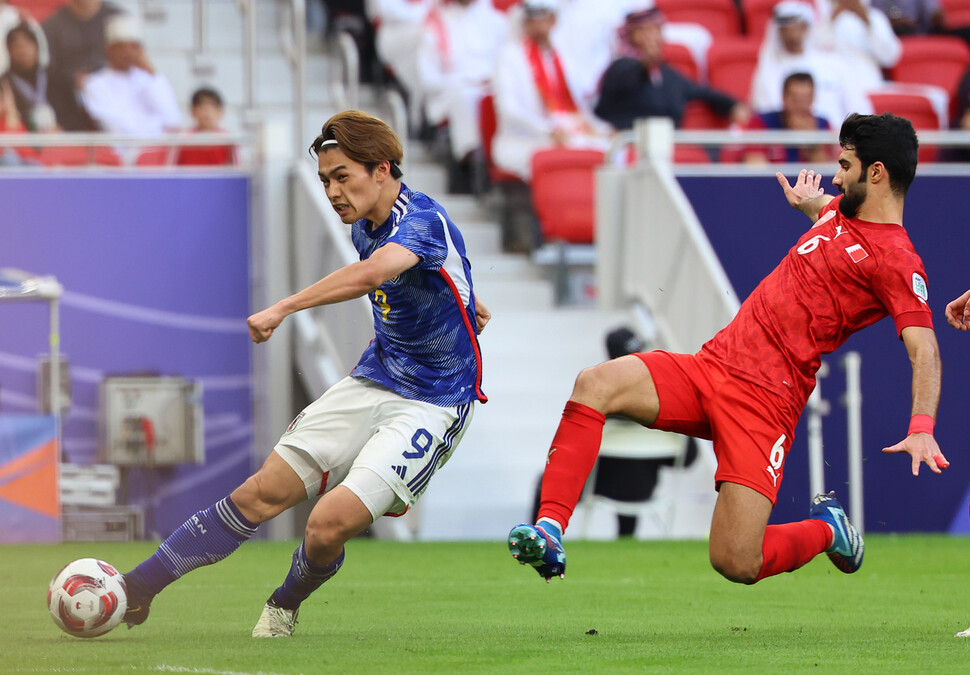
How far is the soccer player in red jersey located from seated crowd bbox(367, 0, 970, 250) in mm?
6954

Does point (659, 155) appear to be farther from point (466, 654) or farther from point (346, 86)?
point (466, 654)

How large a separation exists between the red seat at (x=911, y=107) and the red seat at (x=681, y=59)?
63.3 inches

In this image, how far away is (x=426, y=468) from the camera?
5.47m

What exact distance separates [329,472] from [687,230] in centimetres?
642

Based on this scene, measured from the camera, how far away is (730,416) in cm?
550

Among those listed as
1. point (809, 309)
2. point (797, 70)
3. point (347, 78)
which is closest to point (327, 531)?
point (809, 309)

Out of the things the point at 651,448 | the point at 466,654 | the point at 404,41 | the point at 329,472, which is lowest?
the point at 651,448

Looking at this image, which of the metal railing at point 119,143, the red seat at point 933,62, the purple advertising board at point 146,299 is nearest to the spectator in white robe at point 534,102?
the metal railing at point 119,143

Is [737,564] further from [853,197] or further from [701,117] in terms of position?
[701,117]

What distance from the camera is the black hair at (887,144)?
5.44 m

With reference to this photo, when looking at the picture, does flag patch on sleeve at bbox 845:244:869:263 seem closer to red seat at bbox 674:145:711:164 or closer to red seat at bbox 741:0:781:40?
red seat at bbox 674:145:711:164

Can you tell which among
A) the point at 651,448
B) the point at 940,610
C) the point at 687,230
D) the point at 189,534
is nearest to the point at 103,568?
the point at 189,534

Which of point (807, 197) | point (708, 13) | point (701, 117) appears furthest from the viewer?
point (708, 13)

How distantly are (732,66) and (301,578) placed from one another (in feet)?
33.4
